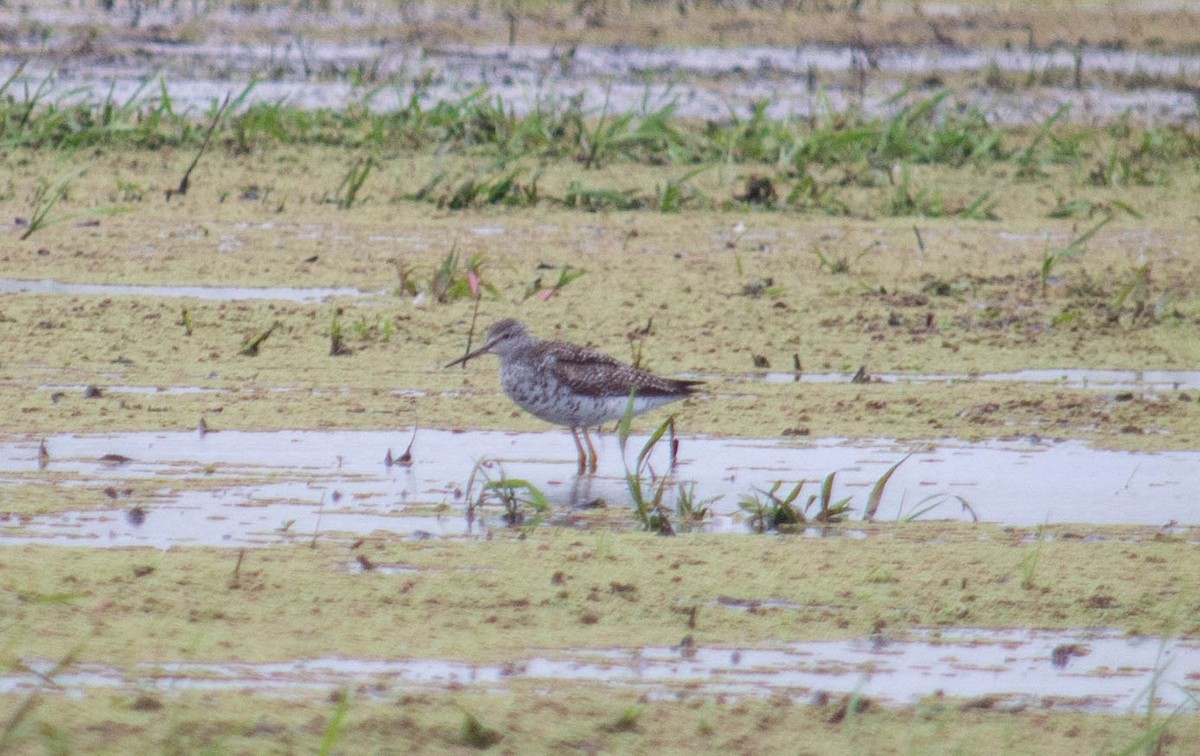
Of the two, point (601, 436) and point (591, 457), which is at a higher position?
point (591, 457)

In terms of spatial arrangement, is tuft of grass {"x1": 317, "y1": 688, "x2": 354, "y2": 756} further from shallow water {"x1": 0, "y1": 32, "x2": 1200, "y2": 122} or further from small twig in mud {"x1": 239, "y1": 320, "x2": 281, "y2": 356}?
shallow water {"x1": 0, "y1": 32, "x2": 1200, "y2": 122}

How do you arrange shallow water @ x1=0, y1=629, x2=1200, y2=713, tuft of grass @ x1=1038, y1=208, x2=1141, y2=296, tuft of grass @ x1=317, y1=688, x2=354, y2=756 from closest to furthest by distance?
tuft of grass @ x1=317, y1=688, x2=354, y2=756 → shallow water @ x1=0, y1=629, x2=1200, y2=713 → tuft of grass @ x1=1038, y1=208, x2=1141, y2=296

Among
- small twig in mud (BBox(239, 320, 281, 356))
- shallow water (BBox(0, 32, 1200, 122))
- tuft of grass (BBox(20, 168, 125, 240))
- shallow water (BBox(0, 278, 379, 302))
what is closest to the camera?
small twig in mud (BBox(239, 320, 281, 356))

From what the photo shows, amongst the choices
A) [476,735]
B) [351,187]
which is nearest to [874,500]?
[476,735]

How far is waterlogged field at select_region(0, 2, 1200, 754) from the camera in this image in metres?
3.86

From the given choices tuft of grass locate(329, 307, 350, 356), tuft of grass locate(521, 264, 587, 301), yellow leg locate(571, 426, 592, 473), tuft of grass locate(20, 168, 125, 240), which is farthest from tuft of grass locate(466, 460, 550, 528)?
tuft of grass locate(20, 168, 125, 240)

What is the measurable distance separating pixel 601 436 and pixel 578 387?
727 millimetres

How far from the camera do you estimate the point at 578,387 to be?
6469 mm

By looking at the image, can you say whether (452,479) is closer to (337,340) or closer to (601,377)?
(601,377)

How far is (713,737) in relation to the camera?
142 inches

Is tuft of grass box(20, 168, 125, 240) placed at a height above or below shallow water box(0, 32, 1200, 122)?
below

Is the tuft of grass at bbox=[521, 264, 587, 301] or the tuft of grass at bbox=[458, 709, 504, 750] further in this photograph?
the tuft of grass at bbox=[521, 264, 587, 301]

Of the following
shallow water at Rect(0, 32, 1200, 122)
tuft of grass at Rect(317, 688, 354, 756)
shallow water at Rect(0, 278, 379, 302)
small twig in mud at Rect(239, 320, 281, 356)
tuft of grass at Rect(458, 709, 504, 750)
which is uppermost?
shallow water at Rect(0, 32, 1200, 122)

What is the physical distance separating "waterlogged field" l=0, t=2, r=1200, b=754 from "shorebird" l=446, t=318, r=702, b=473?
16cm
